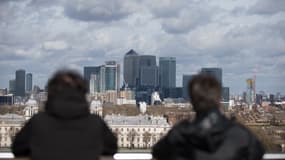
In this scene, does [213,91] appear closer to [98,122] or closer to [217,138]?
[217,138]

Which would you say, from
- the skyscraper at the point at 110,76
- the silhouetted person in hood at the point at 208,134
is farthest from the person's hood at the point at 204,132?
the skyscraper at the point at 110,76

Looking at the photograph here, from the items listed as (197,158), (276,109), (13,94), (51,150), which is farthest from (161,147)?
(276,109)

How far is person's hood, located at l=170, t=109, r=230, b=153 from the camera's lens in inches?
65.9

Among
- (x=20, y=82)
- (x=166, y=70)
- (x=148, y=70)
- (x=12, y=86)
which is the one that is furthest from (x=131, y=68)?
(x=12, y=86)

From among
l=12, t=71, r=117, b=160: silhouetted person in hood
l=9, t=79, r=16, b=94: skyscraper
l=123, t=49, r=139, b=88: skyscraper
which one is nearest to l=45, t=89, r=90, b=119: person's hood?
l=12, t=71, r=117, b=160: silhouetted person in hood

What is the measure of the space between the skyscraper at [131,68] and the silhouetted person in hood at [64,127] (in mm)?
14700

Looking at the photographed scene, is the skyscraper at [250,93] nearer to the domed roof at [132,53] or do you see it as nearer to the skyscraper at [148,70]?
the skyscraper at [148,70]

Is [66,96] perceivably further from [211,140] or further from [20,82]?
[20,82]

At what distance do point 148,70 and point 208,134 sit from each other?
49.1ft

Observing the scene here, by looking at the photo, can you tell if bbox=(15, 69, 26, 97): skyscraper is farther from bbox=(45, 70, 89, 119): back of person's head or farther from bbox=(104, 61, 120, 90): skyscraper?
bbox=(45, 70, 89, 119): back of person's head

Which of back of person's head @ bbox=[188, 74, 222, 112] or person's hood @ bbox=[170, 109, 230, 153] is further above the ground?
back of person's head @ bbox=[188, 74, 222, 112]

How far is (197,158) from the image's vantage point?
1693 millimetres

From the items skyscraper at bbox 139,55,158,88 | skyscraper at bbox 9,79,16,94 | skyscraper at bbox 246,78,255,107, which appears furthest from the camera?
skyscraper at bbox 139,55,158,88

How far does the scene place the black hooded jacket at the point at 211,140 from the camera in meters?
1.68
